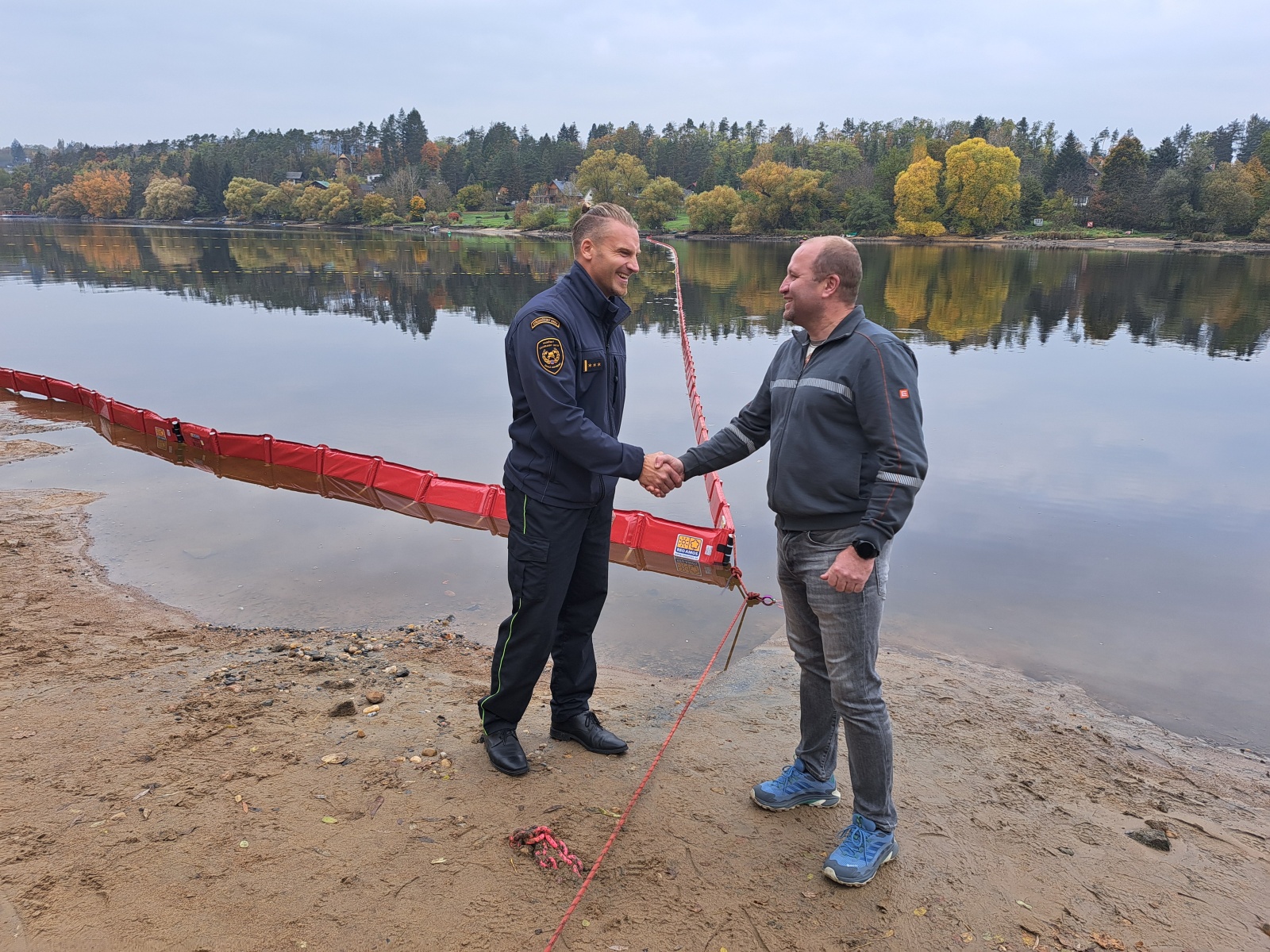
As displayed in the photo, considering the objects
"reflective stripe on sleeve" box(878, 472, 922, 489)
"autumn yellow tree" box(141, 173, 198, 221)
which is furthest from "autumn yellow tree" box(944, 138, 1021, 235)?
"autumn yellow tree" box(141, 173, 198, 221)

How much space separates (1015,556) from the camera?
7656 millimetres

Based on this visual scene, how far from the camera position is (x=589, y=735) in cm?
403

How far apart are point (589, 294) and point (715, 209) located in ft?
294

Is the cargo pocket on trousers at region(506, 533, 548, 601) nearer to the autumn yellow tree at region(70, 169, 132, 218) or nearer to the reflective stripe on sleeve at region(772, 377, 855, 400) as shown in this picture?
the reflective stripe on sleeve at region(772, 377, 855, 400)

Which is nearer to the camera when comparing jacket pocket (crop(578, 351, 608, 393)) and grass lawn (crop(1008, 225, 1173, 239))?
jacket pocket (crop(578, 351, 608, 393))

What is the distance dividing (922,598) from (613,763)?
3.82 meters

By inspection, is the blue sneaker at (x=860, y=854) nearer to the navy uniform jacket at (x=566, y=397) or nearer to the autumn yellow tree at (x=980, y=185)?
the navy uniform jacket at (x=566, y=397)

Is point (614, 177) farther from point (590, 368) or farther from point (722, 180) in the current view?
point (590, 368)

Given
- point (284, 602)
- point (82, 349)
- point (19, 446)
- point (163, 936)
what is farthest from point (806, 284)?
point (82, 349)

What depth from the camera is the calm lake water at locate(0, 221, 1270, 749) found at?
20.2ft

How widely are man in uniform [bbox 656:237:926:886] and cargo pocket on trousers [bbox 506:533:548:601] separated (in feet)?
3.45

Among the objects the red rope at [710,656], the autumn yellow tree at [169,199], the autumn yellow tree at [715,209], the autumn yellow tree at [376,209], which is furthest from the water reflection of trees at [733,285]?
the autumn yellow tree at [169,199]

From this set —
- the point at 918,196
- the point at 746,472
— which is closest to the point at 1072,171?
the point at 918,196

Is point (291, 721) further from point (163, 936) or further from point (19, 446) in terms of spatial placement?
point (19, 446)
